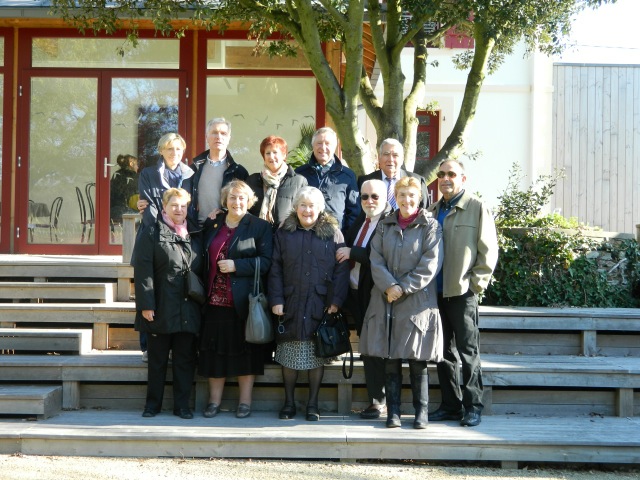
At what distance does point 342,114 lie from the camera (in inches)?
319

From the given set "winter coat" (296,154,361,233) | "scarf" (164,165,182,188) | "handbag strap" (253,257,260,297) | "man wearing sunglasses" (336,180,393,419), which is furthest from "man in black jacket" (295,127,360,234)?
"scarf" (164,165,182,188)

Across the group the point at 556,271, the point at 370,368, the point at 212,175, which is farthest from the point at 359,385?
the point at 556,271

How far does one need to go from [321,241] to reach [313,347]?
30.5 inches

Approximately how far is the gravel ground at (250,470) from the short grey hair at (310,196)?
1.83m

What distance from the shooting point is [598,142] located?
680 inches

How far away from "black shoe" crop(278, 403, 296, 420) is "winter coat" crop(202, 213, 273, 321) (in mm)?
733

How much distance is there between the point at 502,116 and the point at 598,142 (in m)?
2.17

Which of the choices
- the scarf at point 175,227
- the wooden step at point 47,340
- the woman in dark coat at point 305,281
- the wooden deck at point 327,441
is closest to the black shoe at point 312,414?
the woman in dark coat at point 305,281

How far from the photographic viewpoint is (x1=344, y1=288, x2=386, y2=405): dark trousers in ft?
20.1

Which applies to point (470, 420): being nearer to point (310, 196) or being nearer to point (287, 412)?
point (287, 412)

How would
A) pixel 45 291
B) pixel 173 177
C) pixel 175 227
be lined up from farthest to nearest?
pixel 45 291, pixel 173 177, pixel 175 227

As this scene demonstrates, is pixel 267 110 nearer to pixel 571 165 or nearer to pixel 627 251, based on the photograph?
pixel 627 251

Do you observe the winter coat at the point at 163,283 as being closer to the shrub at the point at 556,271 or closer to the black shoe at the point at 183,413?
the black shoe at the point at 183,413

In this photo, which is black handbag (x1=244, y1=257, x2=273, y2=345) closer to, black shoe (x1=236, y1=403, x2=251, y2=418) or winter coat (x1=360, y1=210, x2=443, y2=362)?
black shoe (x1=236, y1=403, x2=251, y2=418)
